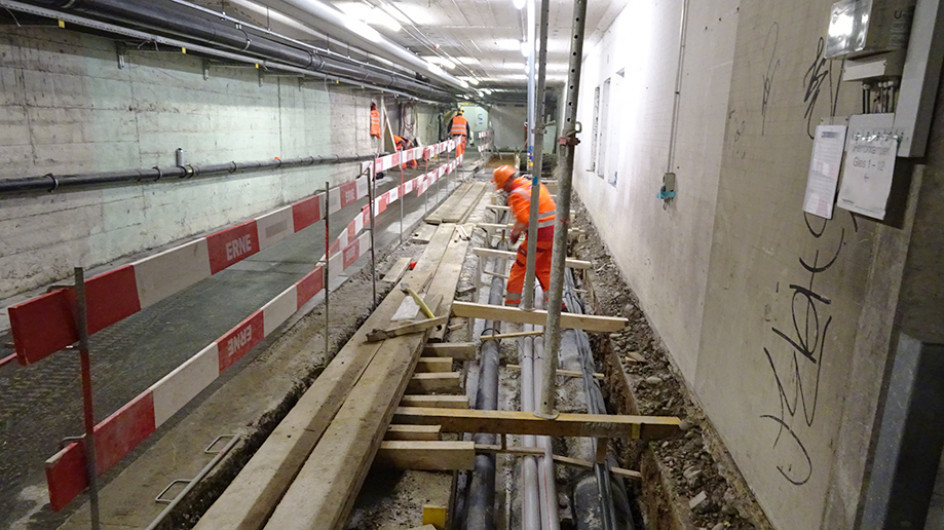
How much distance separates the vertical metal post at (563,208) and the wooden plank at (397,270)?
9.99 feet

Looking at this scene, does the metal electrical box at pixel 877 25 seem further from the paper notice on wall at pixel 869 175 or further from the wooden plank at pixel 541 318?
the wooden plank at pixel 541 318

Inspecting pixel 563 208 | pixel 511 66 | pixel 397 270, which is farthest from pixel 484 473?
pixel 511 66

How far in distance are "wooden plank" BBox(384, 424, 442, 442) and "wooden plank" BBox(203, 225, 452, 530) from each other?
1.06 feet

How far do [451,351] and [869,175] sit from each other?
305 cm

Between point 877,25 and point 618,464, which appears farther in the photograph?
point 618,464

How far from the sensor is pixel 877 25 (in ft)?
5.08

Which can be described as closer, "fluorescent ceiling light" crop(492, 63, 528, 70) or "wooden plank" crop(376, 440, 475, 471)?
"wooden plank" crop(376, 440, 475, 471)

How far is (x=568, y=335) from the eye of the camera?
20.1 ft

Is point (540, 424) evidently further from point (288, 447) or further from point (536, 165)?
point (536, 165)

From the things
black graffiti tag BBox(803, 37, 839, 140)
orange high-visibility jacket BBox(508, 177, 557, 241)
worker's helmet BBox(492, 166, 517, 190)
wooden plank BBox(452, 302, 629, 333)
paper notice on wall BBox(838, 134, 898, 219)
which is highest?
black graffiti tag BBox(803, 37, 839, 140)

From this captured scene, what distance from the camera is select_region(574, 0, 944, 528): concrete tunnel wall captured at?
65.6 inches

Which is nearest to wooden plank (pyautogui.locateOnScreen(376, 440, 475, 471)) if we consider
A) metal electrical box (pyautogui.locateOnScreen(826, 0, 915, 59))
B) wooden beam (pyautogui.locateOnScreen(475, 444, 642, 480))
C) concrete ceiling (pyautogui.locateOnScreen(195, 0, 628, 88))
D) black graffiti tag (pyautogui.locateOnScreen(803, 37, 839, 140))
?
wooden beam (pyautogui.locateOnScreen(475, 444, 642, 480))

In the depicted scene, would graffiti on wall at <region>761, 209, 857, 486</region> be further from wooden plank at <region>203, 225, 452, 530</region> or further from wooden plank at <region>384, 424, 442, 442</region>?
wooden plank at <region>203, 225, 452, 530</region>

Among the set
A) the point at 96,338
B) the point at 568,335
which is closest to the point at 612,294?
the point at 568,335
